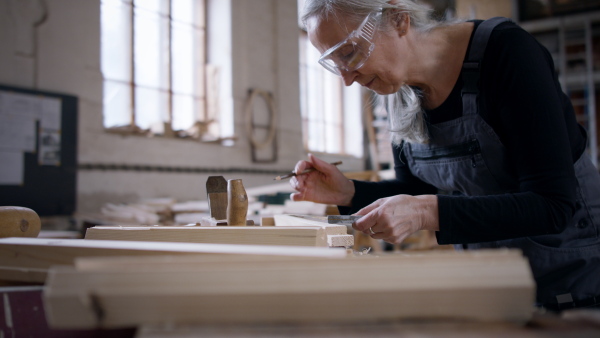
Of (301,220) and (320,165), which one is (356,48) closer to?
(320,165)

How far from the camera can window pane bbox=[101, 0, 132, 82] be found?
18.2 ft

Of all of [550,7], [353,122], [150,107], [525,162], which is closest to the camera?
[525,162]

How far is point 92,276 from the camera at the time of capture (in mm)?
619

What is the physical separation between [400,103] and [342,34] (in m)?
0.45

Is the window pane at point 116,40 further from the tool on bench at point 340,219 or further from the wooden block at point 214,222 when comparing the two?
the tool on bench at point 340,219

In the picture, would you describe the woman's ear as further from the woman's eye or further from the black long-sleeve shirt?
the black long-sleeve shirt

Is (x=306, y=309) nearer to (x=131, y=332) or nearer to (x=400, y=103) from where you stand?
(x=131, y=332)

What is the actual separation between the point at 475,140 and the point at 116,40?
5222 mm

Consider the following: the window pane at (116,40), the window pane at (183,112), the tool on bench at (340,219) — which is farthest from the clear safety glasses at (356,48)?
the window pane at (183,112)

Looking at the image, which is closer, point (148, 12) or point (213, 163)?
point (148, 12)

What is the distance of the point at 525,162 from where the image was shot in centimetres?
136

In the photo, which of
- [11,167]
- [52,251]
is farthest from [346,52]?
[11,167]

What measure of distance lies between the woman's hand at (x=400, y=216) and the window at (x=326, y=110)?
7.76 meters

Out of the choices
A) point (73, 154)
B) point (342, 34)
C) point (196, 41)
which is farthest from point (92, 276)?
point (196, 41)
